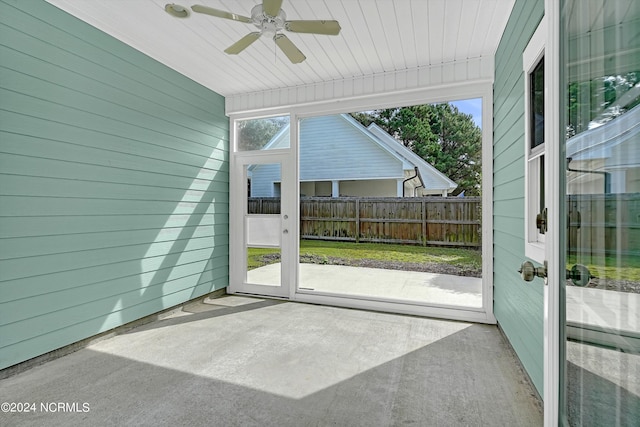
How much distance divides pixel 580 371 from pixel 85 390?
2.62 metres

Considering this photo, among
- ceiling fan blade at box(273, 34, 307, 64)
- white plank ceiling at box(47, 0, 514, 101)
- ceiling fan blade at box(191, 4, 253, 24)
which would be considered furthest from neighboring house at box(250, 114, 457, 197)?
ceiling fan blade at box(191, 4, 253, 24)

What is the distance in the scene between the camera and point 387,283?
476cm

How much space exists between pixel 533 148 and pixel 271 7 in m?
1.92

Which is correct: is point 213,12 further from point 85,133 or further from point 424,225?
point 424,225

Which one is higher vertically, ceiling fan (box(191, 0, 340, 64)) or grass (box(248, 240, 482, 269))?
ceiling fan (box(191, 0, 340, 64))

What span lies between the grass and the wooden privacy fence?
0.40 ft

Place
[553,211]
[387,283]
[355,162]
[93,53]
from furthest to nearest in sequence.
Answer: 1. [355,162]
2. [387,283]
3. [93,53]
4. [553,211]

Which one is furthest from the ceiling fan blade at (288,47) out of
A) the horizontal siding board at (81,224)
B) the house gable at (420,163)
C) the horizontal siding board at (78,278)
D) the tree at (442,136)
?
the tree at (442,136)

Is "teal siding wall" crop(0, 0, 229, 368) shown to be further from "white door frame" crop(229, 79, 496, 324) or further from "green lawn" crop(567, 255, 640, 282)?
"green lawn" crop(567, 255, 640, 282)

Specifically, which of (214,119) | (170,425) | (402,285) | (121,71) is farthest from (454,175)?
(170,425)

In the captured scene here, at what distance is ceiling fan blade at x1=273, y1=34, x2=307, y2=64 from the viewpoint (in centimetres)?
231

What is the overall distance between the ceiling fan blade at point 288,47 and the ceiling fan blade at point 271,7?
26 cm

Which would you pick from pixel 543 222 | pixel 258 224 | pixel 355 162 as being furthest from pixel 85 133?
pixel 355 162

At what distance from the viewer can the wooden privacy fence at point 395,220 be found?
19.7 ft
